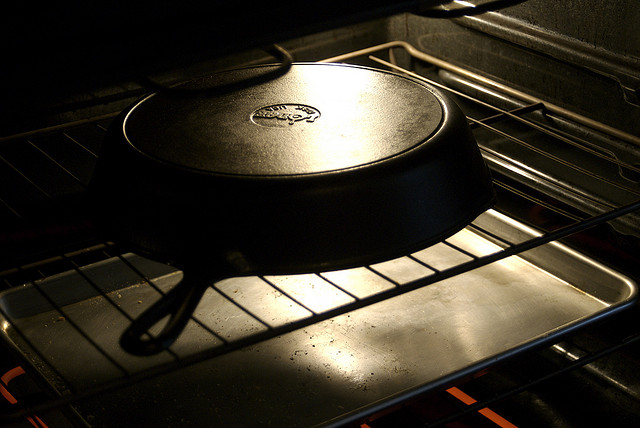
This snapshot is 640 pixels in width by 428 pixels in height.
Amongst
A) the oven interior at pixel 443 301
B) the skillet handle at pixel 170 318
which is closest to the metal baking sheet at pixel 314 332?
the oven interior at pixel 443 301

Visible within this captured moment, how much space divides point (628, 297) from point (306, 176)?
0.44 metres

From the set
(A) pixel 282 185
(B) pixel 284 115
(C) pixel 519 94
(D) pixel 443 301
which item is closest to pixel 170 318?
(A) pixel 282 185

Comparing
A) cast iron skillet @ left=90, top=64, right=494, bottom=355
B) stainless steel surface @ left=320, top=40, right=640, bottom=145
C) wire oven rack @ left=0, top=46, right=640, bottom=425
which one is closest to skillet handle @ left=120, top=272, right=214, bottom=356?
cast iron skillet @ left=90, top=64, right=494, bottom=355

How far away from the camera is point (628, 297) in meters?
0.84

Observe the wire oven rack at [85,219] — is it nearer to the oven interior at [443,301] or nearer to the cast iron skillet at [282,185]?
the oven interior at [443,301]

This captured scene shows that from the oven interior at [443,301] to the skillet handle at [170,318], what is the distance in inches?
4.8

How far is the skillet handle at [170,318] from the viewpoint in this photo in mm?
493

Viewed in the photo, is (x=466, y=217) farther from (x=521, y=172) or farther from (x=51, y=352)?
(x=51, y=352)

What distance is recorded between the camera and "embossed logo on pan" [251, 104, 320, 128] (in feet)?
2.28

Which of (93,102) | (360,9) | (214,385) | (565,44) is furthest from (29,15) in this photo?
(565,44)

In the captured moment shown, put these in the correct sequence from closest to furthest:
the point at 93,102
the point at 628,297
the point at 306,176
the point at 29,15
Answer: the point at 29,15 → the point at 306,176 → the point at 93,102 → the point at 628,297

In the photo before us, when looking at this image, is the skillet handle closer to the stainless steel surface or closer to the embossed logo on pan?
the embossed logo on pan

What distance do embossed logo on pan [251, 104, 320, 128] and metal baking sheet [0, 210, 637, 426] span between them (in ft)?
0.48

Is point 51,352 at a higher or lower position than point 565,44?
lower
